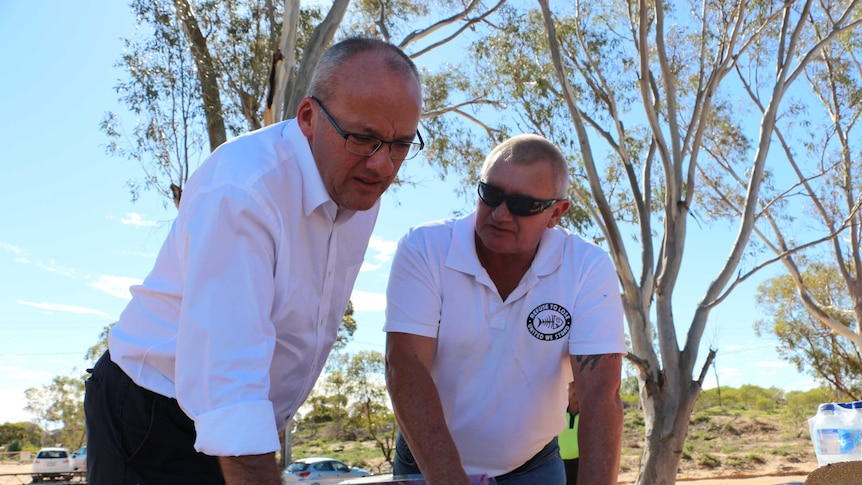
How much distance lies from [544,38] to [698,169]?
4993mm

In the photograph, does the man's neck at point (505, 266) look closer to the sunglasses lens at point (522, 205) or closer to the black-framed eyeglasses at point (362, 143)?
the sunglasses lens at point (522, 205)

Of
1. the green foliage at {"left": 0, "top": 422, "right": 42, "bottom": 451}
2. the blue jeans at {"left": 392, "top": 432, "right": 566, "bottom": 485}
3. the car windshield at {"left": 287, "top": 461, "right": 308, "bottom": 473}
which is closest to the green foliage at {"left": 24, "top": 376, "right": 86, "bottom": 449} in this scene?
the green foliage at {"left": 0, "top": 422, "right": 42, "bottom": 451}

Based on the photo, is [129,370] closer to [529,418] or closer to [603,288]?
[529,418]

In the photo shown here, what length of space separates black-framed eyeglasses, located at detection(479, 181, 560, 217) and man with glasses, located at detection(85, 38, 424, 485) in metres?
0.49

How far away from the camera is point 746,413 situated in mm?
36406

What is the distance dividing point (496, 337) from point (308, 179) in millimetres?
749

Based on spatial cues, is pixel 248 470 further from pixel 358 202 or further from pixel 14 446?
pixel 14 446

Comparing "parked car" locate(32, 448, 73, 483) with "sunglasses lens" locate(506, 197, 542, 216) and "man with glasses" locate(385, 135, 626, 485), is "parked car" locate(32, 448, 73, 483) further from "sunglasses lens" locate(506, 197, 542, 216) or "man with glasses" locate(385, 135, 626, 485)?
"sunglasses lens" locate(506, 197, 542, 216)

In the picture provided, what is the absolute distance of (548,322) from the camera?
7.31 feet

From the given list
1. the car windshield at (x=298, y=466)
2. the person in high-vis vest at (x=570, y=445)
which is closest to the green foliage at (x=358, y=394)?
the car windshield at (x=298, y=466)

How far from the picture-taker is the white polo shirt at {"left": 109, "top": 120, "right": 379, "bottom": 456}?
4.54 feet

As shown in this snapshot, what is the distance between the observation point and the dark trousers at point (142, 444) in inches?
64.2

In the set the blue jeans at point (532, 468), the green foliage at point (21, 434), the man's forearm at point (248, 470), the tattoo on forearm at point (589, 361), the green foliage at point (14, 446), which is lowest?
the blue jeans at point (532, 468)

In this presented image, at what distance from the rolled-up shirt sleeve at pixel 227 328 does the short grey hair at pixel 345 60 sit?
34 centimetres
